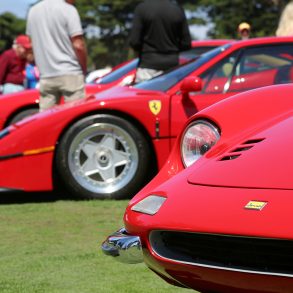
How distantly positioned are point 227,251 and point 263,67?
146 inches

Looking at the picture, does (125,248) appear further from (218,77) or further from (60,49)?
(60,49)

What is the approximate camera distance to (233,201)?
8.07 feet

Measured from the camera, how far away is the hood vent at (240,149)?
2.78 metres

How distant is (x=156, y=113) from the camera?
573 centimetres

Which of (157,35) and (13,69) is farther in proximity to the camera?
(13,69)

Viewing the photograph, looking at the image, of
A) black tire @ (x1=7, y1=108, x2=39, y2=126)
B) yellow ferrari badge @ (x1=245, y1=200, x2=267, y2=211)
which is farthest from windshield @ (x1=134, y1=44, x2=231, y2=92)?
yellow ferrari badge @ (x1=245, y1=200, x2=267, y2=211)

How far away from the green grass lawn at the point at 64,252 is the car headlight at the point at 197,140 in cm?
68

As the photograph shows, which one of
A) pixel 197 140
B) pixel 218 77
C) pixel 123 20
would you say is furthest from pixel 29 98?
pixel 123 20

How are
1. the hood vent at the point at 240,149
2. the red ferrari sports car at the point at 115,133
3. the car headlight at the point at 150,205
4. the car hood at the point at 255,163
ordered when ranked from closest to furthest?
the car hood at the point at 255,163, the car headlight at the point at 150,205, the hood vent at the point at 240,149, the red ferrari sports car at the point at 115,133

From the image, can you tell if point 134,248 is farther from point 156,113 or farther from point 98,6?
point 98,6

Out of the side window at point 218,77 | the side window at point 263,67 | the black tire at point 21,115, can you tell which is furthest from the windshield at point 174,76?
the black tire at point 21,115

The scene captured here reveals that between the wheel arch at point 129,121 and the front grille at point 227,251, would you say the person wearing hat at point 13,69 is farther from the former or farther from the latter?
the front grille at point 227,251

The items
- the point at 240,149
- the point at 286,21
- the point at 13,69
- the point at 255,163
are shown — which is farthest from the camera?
the point at 286,21

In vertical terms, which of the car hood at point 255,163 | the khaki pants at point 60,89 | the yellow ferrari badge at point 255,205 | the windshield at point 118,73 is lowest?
the windshield at point 118,73
